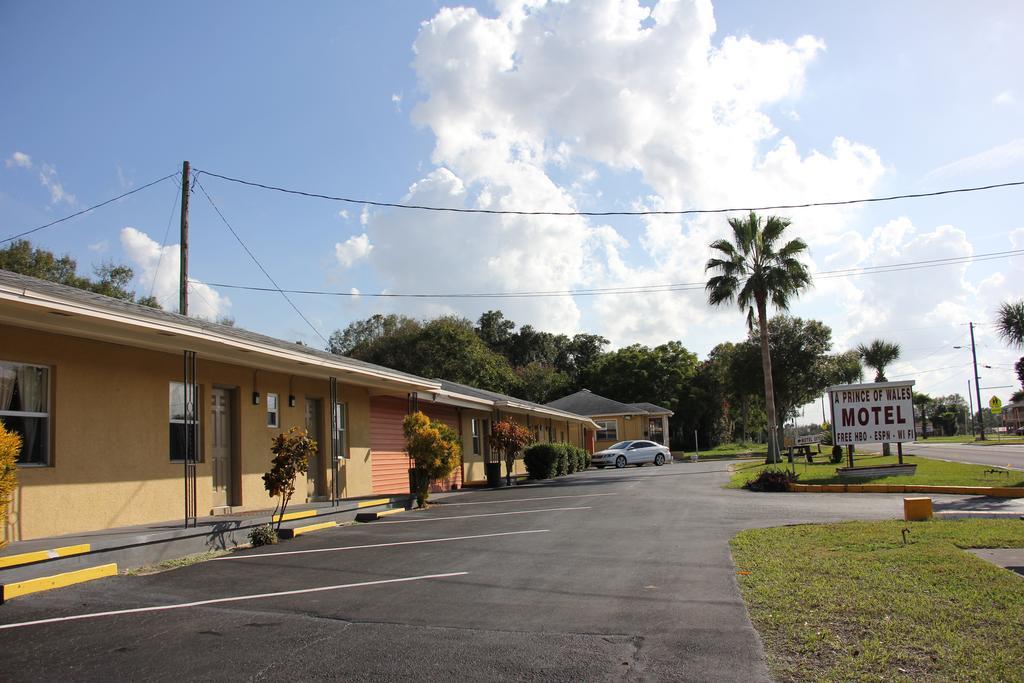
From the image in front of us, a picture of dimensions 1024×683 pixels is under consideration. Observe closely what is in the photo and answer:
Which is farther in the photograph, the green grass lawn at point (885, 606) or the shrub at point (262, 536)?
the shrub at point (262, 536)

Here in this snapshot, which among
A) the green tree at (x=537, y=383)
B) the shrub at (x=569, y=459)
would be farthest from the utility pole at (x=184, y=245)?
the green tree at (x=537, y=383)

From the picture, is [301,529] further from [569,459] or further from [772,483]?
[569,459]

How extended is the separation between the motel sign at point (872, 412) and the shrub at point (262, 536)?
680 inches

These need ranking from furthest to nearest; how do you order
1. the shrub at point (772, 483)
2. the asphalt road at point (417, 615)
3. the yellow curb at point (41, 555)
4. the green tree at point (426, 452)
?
1. the shrub at point (772, 483)
2. the green tree at point (426, 452)
3. the yellow curb at point (41, 555)
4. the asphalt road at point (417, 615)

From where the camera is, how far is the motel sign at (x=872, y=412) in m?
23.0

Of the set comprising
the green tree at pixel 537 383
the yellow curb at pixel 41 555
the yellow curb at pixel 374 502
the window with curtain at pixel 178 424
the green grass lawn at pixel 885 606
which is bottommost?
the green grass lawn at pixel 885 606

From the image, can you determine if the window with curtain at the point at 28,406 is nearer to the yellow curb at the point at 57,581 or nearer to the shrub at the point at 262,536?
the yellow curb at the point at 57,581

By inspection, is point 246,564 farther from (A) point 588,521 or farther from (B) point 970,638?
(B) point 970,638

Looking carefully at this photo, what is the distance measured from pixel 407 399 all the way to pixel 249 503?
855 cm

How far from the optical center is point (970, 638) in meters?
5.91

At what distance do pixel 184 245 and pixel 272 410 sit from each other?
6.39 metres

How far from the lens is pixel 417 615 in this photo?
7074mm

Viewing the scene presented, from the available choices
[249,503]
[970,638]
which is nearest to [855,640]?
[970,638]

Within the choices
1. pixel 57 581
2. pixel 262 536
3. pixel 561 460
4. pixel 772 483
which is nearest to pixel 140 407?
pixel 262 536
